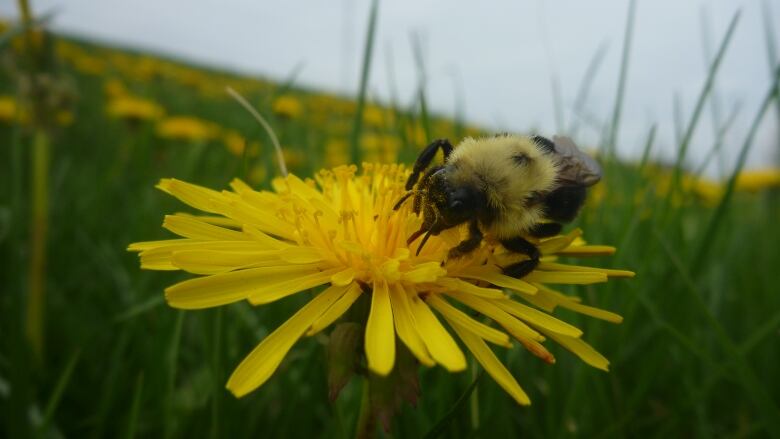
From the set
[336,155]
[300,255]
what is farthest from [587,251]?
[336,155]

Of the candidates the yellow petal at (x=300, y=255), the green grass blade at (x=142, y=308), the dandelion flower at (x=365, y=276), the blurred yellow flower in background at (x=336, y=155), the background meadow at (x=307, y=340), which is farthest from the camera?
the blurred yellow flower in background at (x=336, y=155)

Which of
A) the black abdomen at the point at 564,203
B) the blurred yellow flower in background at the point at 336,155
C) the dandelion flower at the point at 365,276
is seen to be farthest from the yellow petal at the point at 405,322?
the blurred yellow flower in background at the point at 336,155

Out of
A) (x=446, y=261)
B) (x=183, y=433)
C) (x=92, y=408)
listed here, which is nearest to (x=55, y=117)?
(x=92, y=408)

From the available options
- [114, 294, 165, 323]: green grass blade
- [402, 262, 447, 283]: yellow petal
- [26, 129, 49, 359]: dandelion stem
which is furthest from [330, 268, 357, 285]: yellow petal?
[26, 129, 49, 359]: dandelion stem

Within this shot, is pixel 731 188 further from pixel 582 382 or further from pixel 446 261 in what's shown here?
pixel 446 261

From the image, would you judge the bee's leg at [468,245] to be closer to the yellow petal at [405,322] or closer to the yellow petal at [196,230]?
the yellow petal at [405,322]
